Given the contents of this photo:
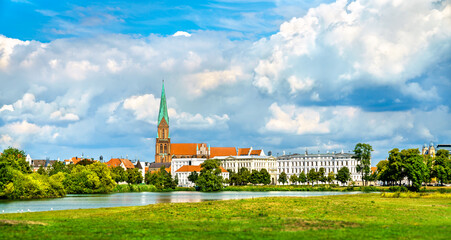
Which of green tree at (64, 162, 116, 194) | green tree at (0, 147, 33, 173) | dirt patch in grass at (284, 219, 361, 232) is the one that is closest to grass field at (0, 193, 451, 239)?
dirt patch in grass at (284, 219, 361, 232)

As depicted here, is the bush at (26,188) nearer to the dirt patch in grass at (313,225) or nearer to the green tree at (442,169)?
the dirt patch in grass at (313,225)

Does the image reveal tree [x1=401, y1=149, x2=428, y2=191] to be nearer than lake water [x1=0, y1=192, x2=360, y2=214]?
No

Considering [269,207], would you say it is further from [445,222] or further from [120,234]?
[120,234]

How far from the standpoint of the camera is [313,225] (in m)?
31.7

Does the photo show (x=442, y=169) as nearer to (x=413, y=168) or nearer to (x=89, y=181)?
(x=413, y=168)

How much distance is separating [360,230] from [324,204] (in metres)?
18.2

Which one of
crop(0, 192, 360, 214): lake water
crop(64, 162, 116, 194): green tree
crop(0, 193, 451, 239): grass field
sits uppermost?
crop(64, 162, 116, 194): green tree

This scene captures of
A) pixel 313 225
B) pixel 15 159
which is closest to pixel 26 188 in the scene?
pixel 15 159

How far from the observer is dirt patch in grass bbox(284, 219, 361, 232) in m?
30.4

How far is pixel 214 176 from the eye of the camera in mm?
156500

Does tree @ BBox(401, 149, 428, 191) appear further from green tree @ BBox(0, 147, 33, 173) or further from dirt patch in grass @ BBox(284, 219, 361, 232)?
dirt patch in grass @ BBox(284, 219, 361, 232)

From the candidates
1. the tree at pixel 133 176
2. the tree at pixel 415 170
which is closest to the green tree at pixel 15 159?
the tree at pixel 415 170

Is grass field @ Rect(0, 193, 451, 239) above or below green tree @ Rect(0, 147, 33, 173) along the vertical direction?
below

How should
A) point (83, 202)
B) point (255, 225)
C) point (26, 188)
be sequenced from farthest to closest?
point (26, 188) → point (83, 202) → point (255, 225)
